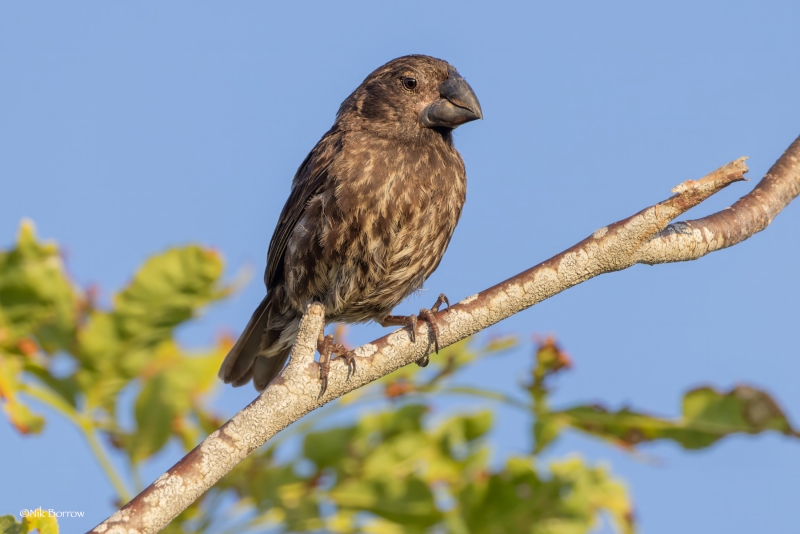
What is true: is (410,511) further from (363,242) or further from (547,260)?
(363,242)

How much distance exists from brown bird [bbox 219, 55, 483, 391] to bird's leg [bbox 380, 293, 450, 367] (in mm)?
17

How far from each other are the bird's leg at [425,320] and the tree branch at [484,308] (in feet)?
0.07

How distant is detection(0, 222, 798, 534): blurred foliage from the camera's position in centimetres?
268

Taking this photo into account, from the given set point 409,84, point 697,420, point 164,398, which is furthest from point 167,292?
point 409,84

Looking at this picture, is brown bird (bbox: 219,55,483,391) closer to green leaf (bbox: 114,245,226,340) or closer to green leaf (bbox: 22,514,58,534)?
green leaf (bbox: 114,245,226,340)

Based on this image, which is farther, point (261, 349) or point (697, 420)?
point (261, 349)

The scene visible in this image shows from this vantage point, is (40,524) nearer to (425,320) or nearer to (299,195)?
(425,320)

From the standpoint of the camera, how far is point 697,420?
2.38m

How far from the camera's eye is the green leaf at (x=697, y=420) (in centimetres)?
223

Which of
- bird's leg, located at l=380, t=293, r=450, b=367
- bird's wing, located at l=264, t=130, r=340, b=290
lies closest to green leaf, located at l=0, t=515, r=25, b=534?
bird's leg, located at l=380, t=293, r=450, b=367

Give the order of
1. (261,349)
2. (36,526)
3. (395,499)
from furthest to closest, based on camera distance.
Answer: (261,349), (395,499), (36,526)

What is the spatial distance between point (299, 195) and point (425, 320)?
5.69 feet

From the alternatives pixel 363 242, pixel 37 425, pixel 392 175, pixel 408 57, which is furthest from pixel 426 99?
pixel 37 425

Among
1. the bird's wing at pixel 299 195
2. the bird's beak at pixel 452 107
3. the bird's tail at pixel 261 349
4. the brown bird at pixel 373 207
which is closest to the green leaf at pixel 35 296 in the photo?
the brown bird at pixel 373 207
